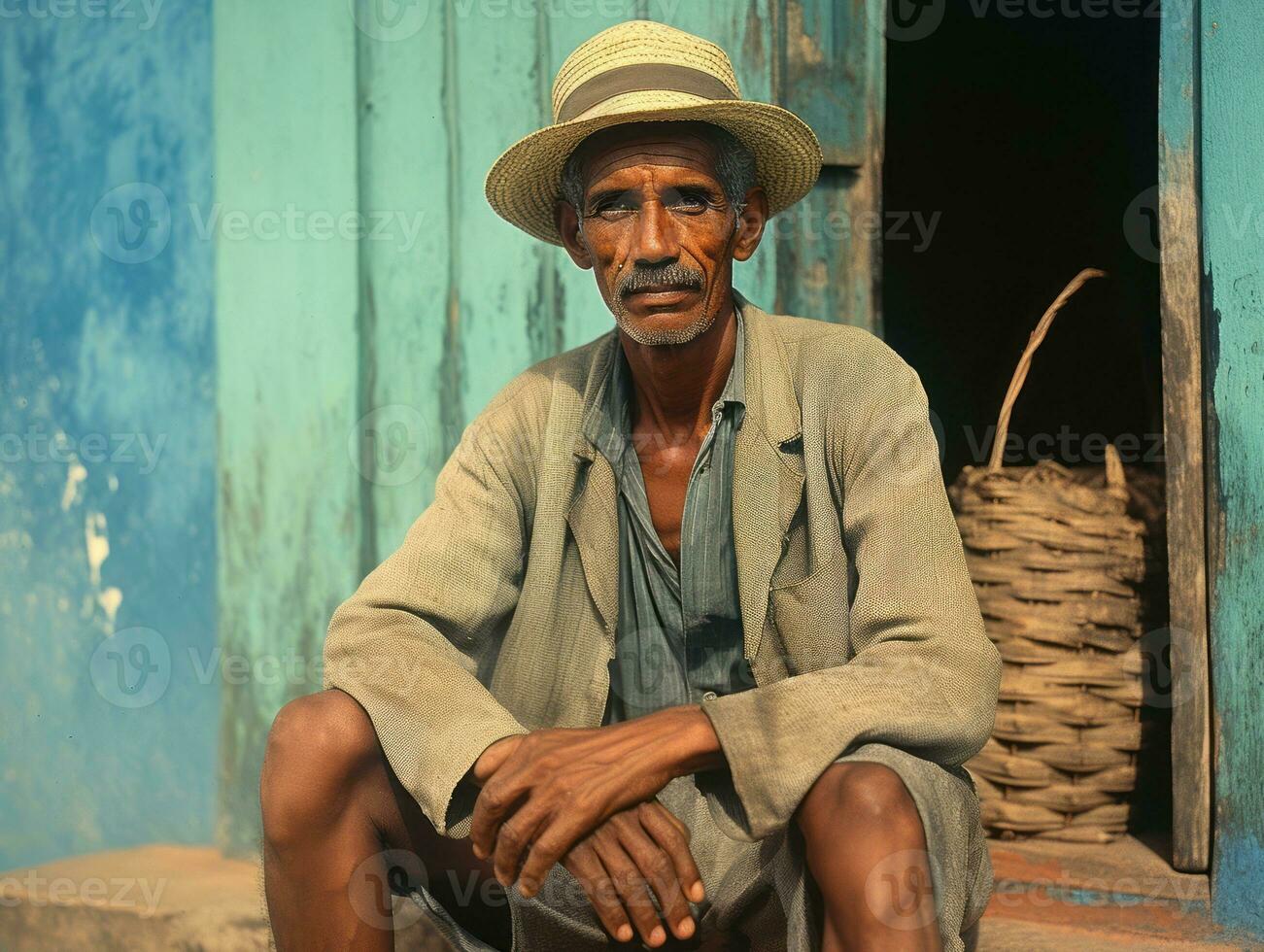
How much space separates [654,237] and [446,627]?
766mm

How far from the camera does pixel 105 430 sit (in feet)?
Answer: 10.4

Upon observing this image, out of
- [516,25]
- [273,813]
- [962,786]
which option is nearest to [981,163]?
[516,25]

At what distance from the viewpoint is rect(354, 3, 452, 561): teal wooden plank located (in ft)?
9.86

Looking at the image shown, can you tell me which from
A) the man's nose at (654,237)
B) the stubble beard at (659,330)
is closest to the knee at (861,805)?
the stubble beard at (659,330)

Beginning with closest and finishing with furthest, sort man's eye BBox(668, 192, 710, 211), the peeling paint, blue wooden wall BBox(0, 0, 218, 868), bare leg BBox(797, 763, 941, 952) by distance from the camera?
bare leg BBox(797, 763, 941, 952), man's eye BBox(668, 192, 710, 211), blue wooden wall BBox(0, 0, 218, 868), the peeling paint

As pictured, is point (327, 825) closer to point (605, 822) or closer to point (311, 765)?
point (311, 765)

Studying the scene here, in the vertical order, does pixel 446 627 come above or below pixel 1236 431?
below

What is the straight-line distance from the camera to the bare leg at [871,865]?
1.54 meters

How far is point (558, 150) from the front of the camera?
230 cm

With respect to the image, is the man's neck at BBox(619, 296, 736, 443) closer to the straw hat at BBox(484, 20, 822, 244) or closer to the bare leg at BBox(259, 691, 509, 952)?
the straw hat at BBox(484, 20, 822, 244)

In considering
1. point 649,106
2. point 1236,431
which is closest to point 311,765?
point 649,106

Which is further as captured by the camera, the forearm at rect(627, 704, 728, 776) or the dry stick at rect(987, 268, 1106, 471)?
the dry stick at rect(987, 268, 1106, 471)

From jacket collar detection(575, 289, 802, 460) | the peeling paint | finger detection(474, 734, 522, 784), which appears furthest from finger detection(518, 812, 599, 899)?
the peeling paint

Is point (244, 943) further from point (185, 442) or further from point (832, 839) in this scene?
point (832, 839)
